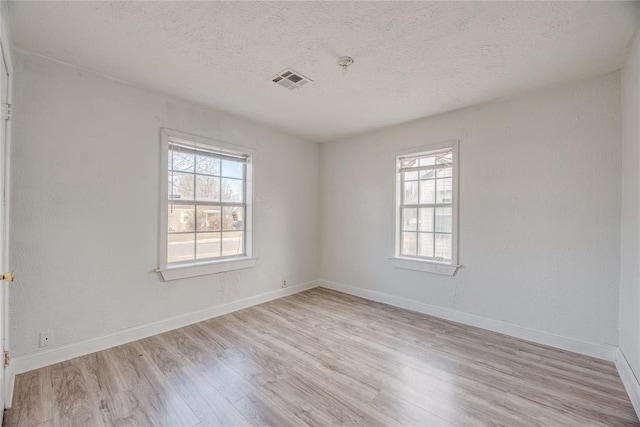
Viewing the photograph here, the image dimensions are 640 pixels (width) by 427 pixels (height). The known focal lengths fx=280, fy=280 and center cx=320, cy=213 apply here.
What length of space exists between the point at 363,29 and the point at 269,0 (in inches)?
25.8

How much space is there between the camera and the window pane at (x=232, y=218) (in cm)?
367

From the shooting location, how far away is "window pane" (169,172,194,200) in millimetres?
3165

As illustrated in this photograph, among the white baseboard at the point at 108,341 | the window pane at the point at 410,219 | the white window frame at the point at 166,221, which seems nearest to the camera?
the white baseboard at the point at 108,341

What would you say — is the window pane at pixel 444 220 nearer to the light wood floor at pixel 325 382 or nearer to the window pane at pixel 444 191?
the window pane at pixel 444 191

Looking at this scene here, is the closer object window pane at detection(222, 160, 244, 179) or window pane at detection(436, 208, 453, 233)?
window pane at detection(436, 208, 453, 233)

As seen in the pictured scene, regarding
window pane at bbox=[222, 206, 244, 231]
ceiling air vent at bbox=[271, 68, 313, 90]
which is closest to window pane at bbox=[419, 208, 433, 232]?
ceiling air vent at bbox=[271, 68, 313, 90]

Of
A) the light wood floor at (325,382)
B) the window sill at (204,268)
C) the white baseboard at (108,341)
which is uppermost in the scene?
the window sill at (204,268)

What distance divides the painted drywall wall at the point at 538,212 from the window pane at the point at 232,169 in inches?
85.7

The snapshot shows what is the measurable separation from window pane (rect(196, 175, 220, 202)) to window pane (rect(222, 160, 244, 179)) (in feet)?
0.55

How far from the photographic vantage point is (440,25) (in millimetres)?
1893

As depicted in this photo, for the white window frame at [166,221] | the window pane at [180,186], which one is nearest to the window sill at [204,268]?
the white window frame at [166,221]

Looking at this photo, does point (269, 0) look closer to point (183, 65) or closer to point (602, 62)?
point (183, 65)

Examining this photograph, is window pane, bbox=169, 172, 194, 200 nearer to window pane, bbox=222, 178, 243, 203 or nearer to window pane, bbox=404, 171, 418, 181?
window pane, bbox=222, 178, 243, 203

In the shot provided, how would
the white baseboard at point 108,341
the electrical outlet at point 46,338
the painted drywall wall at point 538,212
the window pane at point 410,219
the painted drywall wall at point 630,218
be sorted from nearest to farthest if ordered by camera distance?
the painted drywall wall at point 630,218, the white baseboard at point 108,341, the electrical outlet at point 46,338, the painted drywall wall at point 538,212, the window pane at point 410,219
